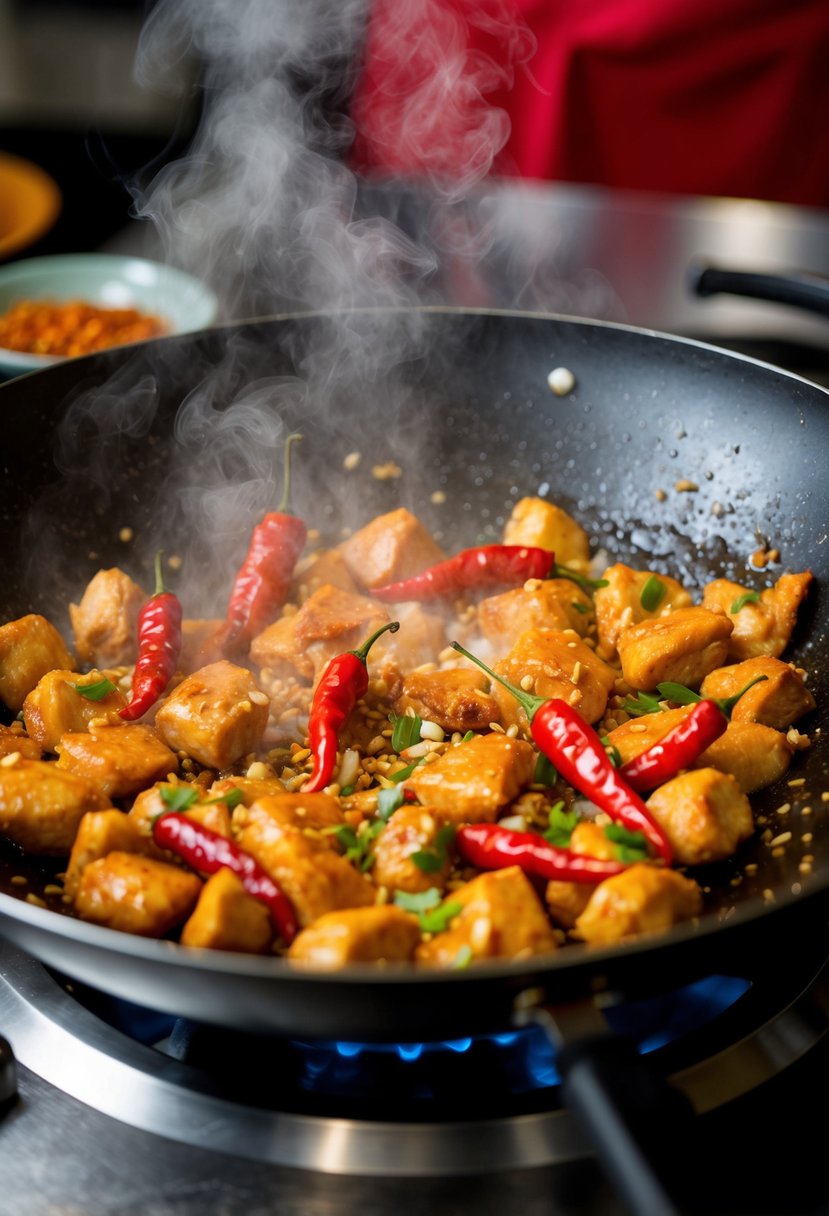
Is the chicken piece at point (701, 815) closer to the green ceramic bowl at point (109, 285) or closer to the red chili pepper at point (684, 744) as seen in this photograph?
the red chili pepper at point (684, 744)

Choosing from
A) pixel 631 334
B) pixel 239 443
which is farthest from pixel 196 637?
pixel 631 334

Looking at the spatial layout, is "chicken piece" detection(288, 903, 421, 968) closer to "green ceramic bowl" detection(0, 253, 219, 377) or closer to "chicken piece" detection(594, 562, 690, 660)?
"chicken piece" detection(594, 562, 690, 660)

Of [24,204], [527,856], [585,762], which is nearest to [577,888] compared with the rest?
[527,856]

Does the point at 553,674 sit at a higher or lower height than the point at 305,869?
higher

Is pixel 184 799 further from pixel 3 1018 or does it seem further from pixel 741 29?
pixel 741 29

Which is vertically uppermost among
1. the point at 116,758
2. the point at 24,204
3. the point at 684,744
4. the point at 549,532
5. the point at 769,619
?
the point at 24,204

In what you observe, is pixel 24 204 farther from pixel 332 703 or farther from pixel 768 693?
pixel 768 693

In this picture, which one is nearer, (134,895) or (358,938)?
(358,938)
